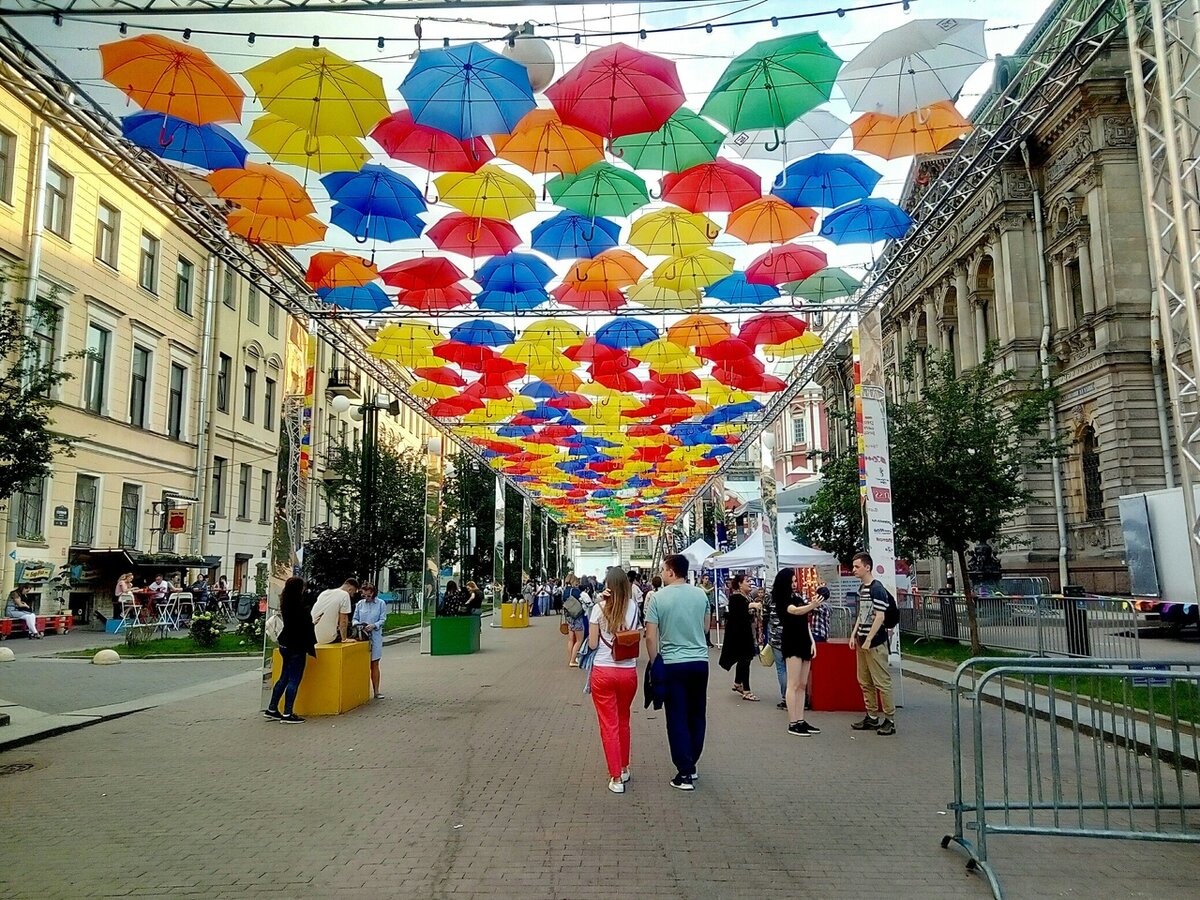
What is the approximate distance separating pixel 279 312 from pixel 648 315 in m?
29.8

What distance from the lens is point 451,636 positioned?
75.3 feet

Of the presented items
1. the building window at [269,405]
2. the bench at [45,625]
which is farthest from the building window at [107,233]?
the building window at [269,405]

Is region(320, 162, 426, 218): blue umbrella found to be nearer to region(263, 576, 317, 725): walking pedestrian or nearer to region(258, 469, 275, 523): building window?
region(263, 576, 317, 725): walking pedestrian

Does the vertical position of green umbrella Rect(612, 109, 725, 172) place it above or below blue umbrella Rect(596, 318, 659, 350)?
above

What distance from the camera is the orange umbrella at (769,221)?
1172cm

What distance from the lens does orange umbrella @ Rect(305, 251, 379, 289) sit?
13.7 meters

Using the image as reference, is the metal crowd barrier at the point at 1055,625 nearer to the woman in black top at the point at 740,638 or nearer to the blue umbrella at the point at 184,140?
the woman in black top at the point at 740,638

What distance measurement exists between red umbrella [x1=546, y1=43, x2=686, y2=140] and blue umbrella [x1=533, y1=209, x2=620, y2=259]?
120 inches

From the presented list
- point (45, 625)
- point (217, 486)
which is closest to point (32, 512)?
point (45, 625)

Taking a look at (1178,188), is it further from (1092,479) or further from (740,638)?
(1092,479)

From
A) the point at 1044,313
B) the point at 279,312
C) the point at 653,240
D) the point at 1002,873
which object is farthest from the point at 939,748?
the point at 279,312

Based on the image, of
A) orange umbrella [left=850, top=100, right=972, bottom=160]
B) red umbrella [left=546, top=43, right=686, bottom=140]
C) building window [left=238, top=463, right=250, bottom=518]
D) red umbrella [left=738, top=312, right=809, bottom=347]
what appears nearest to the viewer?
red umbrella [left=546, top=43, right=686, bottom=140]

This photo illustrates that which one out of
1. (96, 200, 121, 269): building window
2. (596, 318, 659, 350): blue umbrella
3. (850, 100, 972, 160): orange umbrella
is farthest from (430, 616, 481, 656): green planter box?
(850, 100, 972, 160): orange umbrella

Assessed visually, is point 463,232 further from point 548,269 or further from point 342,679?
point 342,679
